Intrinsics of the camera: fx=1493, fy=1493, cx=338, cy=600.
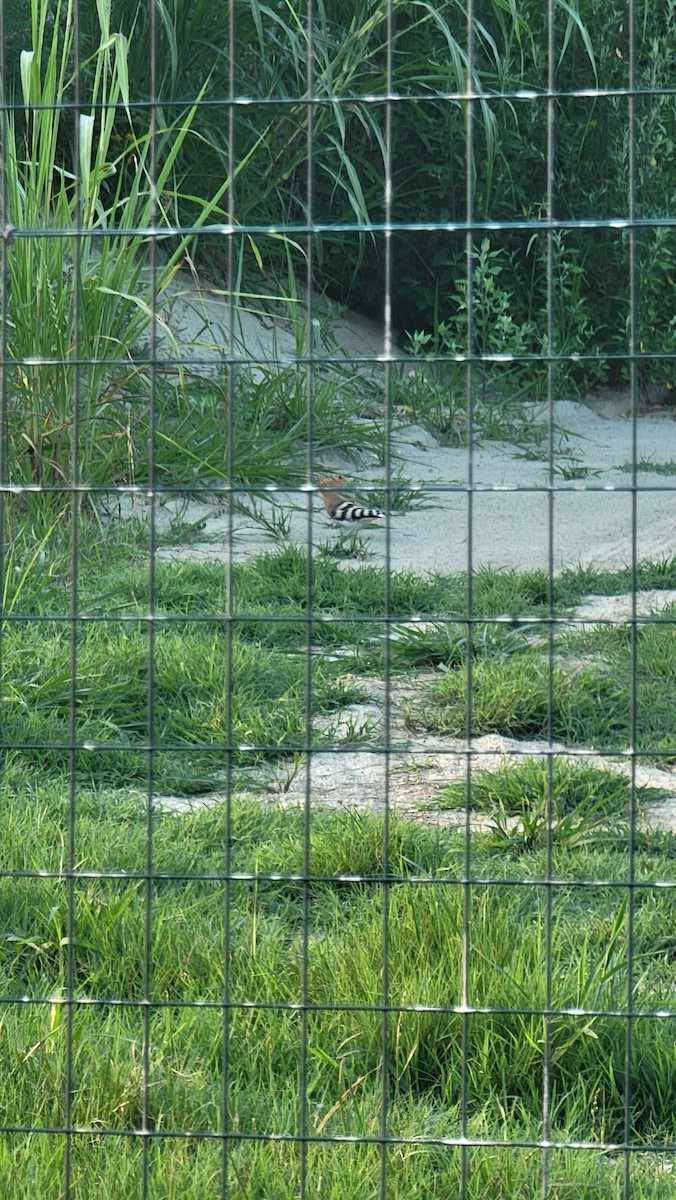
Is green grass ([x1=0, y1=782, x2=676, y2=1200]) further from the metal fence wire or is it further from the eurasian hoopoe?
the eurasian hoopoe

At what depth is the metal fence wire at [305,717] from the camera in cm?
160

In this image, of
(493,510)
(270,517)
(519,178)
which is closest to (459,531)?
(493,510)

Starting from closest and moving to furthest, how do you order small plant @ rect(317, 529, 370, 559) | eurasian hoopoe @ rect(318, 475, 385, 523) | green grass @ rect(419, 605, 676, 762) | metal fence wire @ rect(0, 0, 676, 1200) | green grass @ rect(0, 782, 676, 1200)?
metal fence wire @ rect(0, 0, 676, 1200), green grass @ rect(0, 782, 676, 1200), green grass @ rect(419, 605, 676, 762), small plant @ rect(317, 529, 370, 559), eurasian hoopoe @ rect(318, 475, 385, 523)

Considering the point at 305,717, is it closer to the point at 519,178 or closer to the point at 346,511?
the point at 346,511

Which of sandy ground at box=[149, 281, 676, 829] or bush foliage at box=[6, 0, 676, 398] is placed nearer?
sandy ground at box=[149, 281, 676, 829]

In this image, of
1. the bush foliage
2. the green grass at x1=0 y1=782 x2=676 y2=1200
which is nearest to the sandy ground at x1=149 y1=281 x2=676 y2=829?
the green grass at x1=0 y1=782 x2=676 y2=1200

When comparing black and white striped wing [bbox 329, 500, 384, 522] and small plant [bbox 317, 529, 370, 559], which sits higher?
black and white striped wing [bbox 329, 500, 384, 522]

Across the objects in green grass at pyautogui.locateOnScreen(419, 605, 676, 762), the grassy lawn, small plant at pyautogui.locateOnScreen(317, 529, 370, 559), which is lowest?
small plant at pyautogui.locateOnScreen(317, 529, 370, 559)

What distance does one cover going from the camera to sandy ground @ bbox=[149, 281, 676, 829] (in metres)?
3.05

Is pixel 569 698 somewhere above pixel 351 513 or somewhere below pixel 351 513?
above

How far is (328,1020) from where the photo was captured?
2.04 m

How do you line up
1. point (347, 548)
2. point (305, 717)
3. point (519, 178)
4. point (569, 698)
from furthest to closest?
point (519, 178), point (347, 548), point (569, 698), point (305, 717)

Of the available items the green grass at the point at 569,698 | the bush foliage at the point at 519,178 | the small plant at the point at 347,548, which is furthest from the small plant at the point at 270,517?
the bush foliage at the point at 519,178

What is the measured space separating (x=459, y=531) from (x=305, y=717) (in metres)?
3.02
